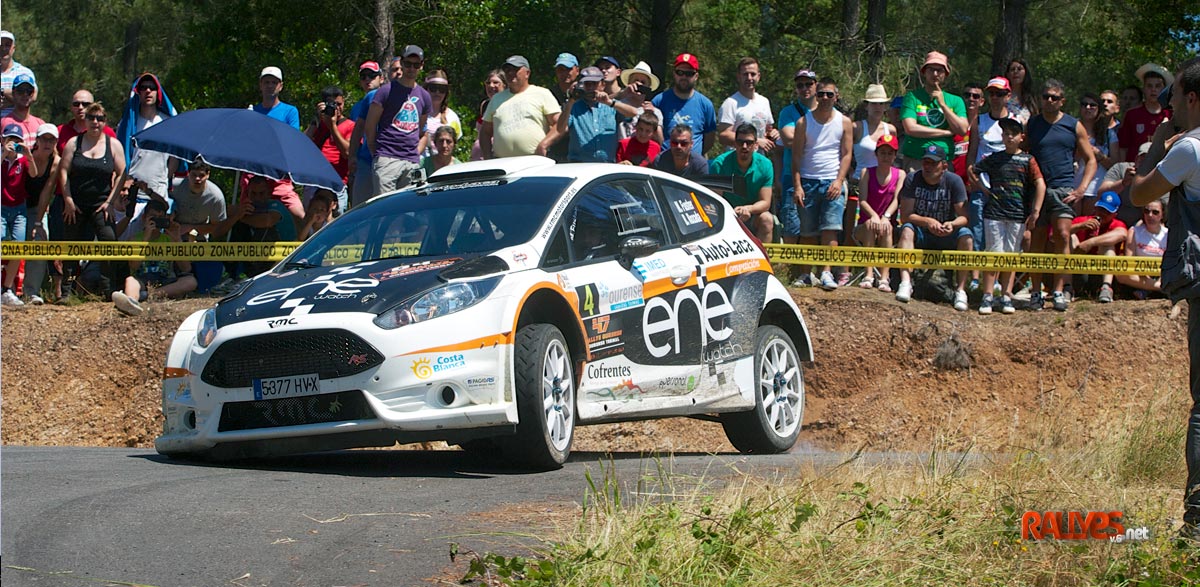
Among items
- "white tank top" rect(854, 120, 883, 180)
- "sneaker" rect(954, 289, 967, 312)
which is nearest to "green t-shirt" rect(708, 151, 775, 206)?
"white tank top" rect(854, 120, 883, 180)

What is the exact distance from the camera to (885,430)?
14.8 metres

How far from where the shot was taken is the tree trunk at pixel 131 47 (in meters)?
41.5

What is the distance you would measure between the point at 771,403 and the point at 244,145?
6166 mm

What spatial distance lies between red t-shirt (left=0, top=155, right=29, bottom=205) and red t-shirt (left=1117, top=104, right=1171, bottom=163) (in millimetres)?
11337

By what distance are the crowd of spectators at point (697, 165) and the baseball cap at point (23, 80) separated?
0.03m

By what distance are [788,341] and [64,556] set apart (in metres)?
6.33

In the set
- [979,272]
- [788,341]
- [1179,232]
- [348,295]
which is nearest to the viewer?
[1179,232]

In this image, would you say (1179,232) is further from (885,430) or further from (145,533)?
(885,430)

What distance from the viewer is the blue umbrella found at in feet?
46.2

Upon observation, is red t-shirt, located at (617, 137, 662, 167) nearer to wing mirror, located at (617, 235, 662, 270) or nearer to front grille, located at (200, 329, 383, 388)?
wing mirror, located at (617, 235, 662, 270)

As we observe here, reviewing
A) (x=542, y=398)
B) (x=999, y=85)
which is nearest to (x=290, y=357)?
(x=542, y=398)

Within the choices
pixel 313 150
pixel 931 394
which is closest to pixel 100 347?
pixel 313 150

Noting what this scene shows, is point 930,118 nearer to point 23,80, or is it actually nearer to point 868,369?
point 868,369

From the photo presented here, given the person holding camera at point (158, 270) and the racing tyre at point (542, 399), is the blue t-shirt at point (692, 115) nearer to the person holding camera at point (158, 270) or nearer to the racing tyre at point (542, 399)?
the person holding camera at point (158, 270)
